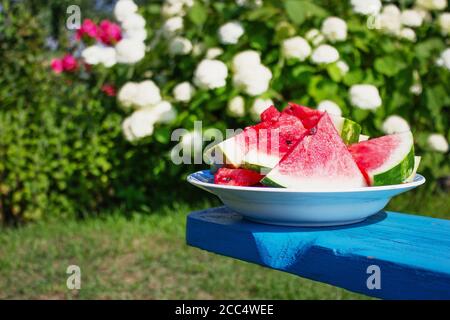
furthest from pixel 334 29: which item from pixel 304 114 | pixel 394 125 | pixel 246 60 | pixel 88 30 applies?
pixel 304 114

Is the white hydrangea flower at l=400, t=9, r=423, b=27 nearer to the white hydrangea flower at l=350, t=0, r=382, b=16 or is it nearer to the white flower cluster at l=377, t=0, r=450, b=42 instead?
the white flower cluster at l=377, t=0, r=450, b=42

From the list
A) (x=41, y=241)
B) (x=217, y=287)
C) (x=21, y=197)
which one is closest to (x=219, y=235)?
(x=217, y=287)

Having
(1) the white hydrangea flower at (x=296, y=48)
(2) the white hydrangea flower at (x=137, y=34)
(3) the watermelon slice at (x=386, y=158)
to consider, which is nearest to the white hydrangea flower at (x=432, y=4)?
(1) the white hydrangea flower at (x=296, y=48)

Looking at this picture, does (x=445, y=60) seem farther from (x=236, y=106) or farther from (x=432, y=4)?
(x=236, y=106)

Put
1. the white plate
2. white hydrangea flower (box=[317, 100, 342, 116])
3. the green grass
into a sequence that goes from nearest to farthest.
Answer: the white plate < the green grass < white hydrangea flower (box=[317, 100, 342, 116])

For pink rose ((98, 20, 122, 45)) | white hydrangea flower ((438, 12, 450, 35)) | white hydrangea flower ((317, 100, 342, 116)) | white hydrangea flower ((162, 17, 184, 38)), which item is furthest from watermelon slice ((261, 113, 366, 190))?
pink rose ((98, 20, 122, 45))

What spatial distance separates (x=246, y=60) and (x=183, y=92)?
1.71ft

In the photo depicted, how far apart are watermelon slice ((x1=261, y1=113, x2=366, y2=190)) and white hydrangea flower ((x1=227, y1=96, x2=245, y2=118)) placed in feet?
8.31

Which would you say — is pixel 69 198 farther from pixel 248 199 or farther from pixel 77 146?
pixel 248 199

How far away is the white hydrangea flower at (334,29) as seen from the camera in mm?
3805

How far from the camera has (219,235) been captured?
128cm

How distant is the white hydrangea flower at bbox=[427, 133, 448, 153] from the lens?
13.5ft

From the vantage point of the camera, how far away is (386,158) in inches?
49.5

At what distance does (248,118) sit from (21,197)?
Result: 182 cm
